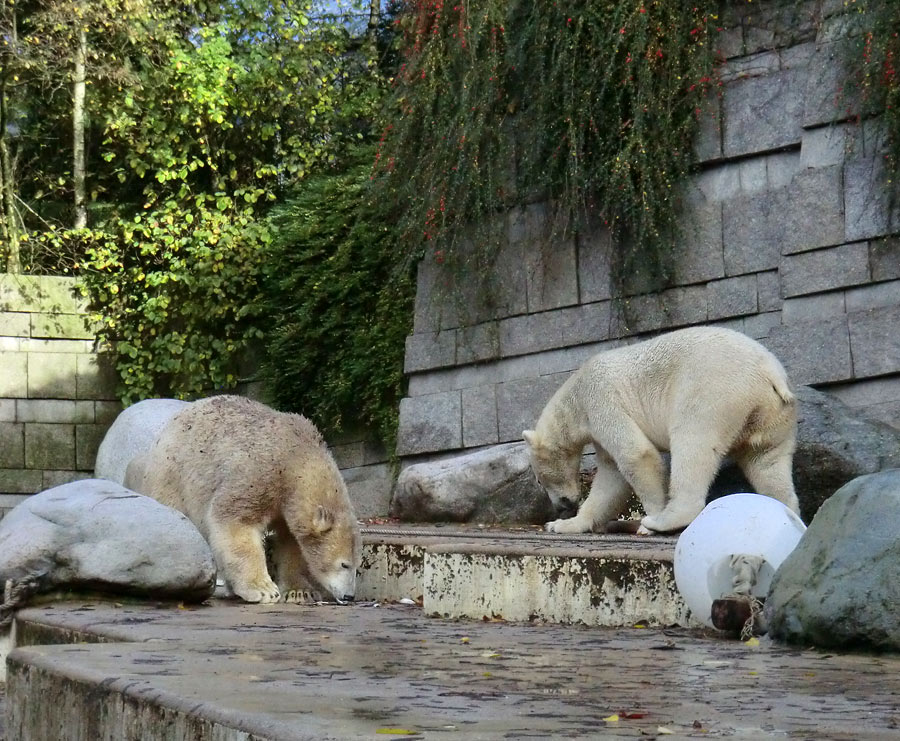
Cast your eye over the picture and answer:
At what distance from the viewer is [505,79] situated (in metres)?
9.91

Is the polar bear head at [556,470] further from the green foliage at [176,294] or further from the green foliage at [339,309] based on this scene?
the green foliage at [176,294]

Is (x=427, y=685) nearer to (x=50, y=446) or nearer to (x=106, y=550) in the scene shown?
(x=106, y=550)

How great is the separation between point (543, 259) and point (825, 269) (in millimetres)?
2337

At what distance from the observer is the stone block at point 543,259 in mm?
9875

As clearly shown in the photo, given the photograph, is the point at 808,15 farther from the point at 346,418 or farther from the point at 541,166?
the point at 346,418

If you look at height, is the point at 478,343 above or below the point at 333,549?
above

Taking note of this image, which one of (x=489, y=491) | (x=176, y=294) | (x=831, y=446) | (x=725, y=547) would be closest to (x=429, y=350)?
(x=489, y=491)

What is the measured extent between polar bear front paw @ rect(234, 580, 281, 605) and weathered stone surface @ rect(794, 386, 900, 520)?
3086mm

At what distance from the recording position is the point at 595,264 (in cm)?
970

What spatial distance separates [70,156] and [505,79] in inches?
265

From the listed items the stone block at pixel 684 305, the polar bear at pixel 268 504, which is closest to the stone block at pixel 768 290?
the stone block at pixel 684 305

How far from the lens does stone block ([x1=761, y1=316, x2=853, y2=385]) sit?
815 cm

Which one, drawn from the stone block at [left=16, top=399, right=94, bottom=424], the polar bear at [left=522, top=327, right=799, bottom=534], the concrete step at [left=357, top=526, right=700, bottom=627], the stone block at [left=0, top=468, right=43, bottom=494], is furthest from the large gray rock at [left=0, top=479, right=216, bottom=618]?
the stone block at [left=16, top=399, right=94, bottom=424]

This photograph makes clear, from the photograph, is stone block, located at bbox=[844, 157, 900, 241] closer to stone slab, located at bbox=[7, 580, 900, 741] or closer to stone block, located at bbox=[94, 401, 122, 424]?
Result: stone slab, located at bbox=[7, 580, 900, 741]
